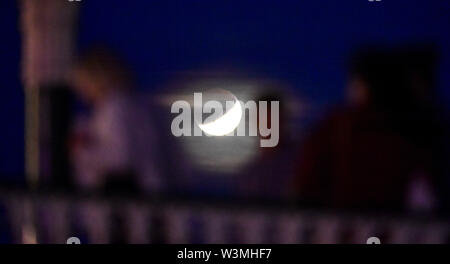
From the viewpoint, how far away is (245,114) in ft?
6.71

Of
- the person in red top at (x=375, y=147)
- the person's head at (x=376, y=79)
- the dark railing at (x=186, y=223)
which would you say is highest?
the person's head at (x=376, y=79)

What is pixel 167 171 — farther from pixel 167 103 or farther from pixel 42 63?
pixel 42 63

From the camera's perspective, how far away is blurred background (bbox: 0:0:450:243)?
2035 millimetres

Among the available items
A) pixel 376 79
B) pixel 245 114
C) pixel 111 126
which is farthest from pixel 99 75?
pixel 376 79

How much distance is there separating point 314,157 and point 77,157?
2.89 feet

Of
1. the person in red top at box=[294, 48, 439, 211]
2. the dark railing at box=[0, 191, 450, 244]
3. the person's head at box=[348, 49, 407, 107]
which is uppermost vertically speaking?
the person's head at box=[348, 49, 407, 107]

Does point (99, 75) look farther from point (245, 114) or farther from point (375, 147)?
point (375, 147)

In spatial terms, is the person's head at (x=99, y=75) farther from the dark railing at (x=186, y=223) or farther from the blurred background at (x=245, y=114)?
the dark railing at (x=186, y=223)

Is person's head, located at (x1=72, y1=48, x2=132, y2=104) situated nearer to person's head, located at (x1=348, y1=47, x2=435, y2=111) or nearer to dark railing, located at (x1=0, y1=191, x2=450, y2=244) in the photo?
dark railing, located at (x1=0, y1=191, x2=450, y2=244)

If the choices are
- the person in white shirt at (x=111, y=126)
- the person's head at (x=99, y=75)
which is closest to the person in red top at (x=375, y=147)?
the person in white shirt at (x=111, y=126)

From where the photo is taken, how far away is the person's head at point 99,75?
209 centimetres

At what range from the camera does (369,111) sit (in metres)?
2.04

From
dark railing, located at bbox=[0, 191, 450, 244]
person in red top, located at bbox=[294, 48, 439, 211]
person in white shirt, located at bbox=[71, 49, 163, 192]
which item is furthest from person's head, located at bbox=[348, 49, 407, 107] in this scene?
person in white shirt, located at bbox=[71, 49, 163, 192]
